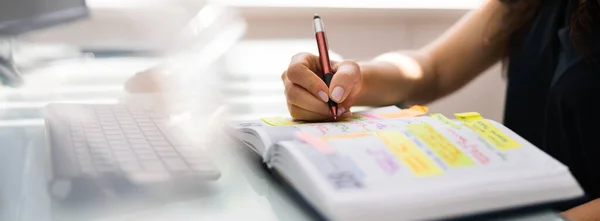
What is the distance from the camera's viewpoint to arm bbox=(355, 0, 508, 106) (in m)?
0.94

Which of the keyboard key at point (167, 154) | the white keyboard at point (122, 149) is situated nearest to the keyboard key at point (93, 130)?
the white keyboard at point (122, 149)

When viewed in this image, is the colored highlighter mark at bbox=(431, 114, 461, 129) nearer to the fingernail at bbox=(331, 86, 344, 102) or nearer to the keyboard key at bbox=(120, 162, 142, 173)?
the fingernail at bbox=(331, 86, 344, 102)

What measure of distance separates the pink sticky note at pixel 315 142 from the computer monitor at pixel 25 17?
0.48 m

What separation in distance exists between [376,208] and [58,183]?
0.24 meters

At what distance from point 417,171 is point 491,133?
0.37 feet

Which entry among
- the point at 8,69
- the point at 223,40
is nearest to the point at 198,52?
the point at 223,40

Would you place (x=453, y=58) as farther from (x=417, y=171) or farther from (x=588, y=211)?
(x=417, y=171)

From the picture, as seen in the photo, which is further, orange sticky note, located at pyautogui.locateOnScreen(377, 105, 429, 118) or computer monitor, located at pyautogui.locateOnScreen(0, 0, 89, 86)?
computer monitor, located at pyautogui.locateOnScreen(0, 0, 89, 86)

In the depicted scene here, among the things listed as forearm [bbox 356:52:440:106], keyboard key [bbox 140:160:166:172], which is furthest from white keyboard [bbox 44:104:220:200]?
forearm [bbox 356:52:440:106]

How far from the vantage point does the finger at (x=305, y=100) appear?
1.98 feet

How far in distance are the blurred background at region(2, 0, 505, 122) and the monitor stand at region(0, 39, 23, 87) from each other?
2cm

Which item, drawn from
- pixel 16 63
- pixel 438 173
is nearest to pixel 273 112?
pixel 16 63

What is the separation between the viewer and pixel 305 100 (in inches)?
24.0

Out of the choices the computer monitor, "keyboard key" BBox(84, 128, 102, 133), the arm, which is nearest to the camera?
"keyboard key" BBox(84, 128, 102, 133)
